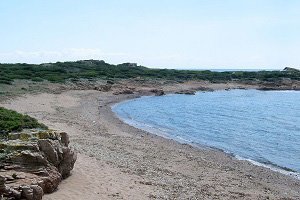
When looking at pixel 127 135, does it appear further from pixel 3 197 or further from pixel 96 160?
pixel 3 197

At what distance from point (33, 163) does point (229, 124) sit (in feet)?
97.7

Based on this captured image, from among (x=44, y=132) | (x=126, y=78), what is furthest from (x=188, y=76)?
(x=44, y=132)

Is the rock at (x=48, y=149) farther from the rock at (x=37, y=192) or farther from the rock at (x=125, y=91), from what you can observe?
the rock at (x=125, y=91)

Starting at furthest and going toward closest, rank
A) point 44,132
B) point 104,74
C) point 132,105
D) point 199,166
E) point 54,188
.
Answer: point 104,74, point 132,105, point 199,166, point 44,132, point 54,188

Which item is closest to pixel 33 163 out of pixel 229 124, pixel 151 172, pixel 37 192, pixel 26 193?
pixel 37 192

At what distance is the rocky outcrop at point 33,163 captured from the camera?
11.4m

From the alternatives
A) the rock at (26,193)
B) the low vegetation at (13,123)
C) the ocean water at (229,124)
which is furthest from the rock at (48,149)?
the ocean water at (229,124)

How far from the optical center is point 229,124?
40094 mm

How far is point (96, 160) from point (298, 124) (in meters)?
29.0

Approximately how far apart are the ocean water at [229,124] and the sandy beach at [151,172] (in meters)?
3.16

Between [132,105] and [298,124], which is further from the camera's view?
[132,105]

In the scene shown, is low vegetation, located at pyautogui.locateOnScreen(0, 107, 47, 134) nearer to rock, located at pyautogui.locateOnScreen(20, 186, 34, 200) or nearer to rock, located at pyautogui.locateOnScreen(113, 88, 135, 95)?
rock, located at pyautogui.locateOnScreen(20, 186, 34, 200)

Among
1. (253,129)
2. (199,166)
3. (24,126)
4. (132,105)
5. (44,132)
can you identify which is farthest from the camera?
(132,105)

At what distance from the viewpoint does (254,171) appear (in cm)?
2097
